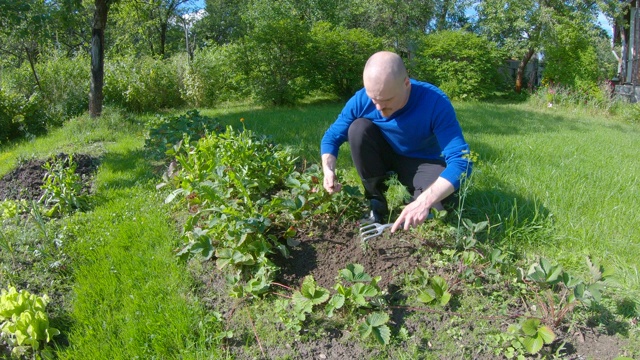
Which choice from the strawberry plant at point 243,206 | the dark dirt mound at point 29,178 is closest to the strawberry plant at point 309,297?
the strawberry plant at point 243,206

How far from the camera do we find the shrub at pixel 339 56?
35.0 feet

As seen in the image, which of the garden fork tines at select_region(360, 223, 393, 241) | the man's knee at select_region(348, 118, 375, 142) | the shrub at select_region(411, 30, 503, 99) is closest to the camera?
the garden fork tines at select_region(360, 223, 393, 241)

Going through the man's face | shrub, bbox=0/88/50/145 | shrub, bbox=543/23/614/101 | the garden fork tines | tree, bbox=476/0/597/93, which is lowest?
the garden fork tines

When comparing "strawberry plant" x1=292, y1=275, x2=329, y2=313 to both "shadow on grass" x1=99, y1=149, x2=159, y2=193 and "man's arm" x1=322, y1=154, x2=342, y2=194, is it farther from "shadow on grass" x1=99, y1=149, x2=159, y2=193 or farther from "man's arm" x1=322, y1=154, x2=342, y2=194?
"shadow on grass" x1=99, y1=149, x2=159, y2=193

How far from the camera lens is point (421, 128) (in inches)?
102

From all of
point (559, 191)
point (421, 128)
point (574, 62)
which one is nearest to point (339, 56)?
point (574, 62)

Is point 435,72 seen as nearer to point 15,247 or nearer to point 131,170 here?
point 131,170

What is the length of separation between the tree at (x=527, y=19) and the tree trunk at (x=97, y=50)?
1168 cm

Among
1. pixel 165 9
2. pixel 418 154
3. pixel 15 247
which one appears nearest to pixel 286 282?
pixel 418 154

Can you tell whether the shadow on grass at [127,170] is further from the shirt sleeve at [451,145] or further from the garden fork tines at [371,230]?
the shirt sleeve at [451,145]

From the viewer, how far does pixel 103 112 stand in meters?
6.88

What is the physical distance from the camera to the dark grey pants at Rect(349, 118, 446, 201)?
8.90 feet

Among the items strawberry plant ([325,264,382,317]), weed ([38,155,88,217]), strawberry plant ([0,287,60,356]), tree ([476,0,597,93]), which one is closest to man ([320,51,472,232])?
strawberry plant ([325,264,382,317])

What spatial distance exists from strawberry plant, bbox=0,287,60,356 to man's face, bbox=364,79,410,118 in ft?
6.43
